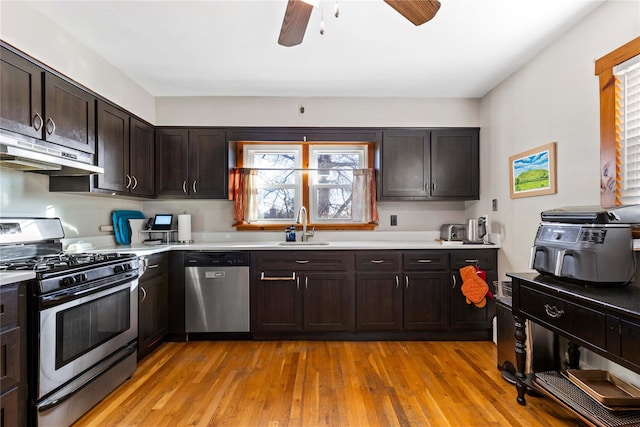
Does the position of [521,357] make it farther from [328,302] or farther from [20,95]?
[20,95]

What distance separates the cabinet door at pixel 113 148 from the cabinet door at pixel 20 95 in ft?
1.86

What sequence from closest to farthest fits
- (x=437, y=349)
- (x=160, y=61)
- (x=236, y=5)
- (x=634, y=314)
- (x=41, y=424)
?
(x=634, y=314)
(x=41, y=424)
(x=236, y=5)
(x=160, y=61)
(x=437, y=349)

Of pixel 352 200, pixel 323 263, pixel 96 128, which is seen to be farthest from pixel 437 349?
pixel 96 128

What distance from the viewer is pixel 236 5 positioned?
6.68 ft

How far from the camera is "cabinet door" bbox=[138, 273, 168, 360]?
2.66 metres

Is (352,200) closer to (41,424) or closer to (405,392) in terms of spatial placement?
(405,392)

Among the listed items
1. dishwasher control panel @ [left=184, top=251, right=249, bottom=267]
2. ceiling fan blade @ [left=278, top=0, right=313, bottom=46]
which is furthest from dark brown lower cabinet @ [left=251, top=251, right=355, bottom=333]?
ceiling fan blade @ [left=278, top=0, right=313, bottom=46]

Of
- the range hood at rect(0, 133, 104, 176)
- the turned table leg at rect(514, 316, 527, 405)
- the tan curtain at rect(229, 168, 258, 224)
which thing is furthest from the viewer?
the tan curtain at rect(229, 168, 258, 224)

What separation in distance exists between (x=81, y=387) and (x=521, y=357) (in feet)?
9.01

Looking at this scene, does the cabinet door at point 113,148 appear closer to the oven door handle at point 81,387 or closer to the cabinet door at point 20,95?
the cabinet door at point 20,95

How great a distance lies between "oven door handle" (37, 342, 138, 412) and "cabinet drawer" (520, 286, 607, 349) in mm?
2757

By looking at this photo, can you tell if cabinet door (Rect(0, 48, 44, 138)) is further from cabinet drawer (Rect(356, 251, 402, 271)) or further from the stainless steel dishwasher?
cabinet drawer (Rect(356, 251, 402, 271))

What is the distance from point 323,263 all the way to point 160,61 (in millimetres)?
2357

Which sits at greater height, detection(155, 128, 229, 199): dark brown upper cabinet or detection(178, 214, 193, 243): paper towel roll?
detection(155, 128, 229, 199): dark brown upper cabinet
